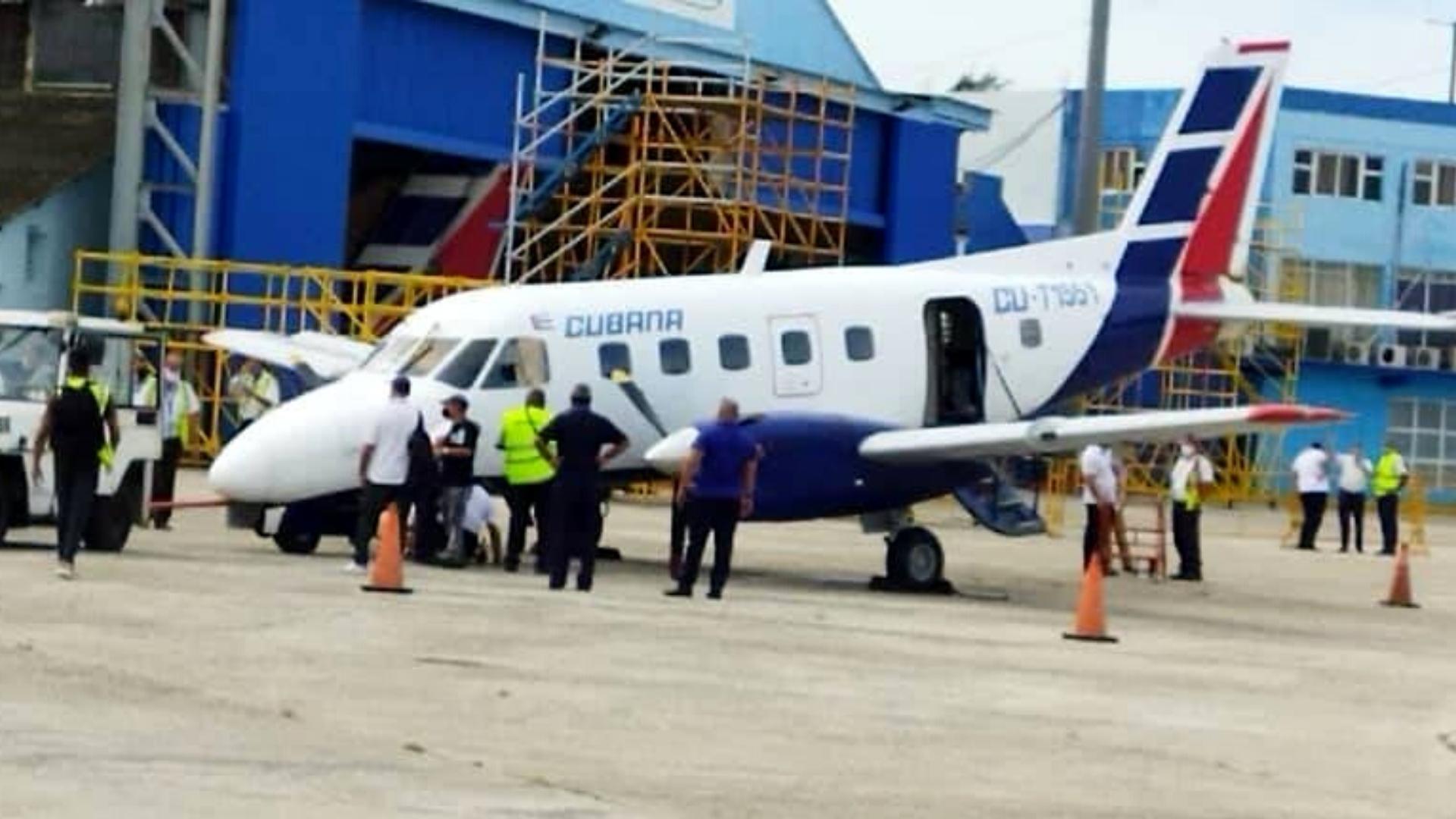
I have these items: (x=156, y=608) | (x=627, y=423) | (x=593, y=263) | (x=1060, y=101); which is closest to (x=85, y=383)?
(x=156, y=608)

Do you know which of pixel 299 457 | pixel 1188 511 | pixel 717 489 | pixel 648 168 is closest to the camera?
pixel 717 489

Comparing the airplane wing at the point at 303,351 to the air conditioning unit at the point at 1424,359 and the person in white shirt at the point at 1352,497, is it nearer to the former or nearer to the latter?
the person in white shirt at the point at 1352,497

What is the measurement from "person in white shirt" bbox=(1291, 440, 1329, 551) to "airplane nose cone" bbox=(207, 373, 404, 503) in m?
21.9

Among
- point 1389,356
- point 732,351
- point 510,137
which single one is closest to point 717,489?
point 732,351

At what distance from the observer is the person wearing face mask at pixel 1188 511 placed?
37.9 meters

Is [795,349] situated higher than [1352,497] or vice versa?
[795,349]

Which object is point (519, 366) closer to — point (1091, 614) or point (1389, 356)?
point (1091, 614)

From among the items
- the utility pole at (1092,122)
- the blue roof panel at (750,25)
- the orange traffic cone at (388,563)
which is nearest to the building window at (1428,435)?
the blue roof panel at (750,25)

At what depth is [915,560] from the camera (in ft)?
104

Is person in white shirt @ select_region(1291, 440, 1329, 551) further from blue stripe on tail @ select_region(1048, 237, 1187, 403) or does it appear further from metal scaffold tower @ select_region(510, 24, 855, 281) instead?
blue stripe on tail @ select_region(1048, 237, 1187, 403)

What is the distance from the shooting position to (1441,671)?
26000 millimetres

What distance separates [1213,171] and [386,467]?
10.9 meters

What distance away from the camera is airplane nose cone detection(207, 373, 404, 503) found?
2922 cm

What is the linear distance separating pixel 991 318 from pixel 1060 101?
5573 cm
